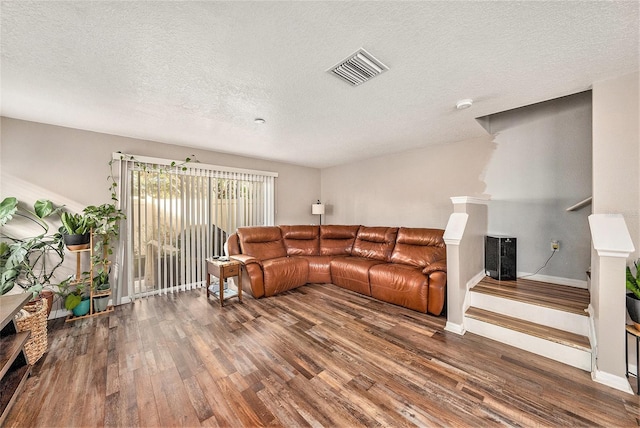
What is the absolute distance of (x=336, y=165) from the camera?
212 inches

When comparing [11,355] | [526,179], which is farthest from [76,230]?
[526,179]

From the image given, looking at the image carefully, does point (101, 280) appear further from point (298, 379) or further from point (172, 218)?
point (298, 379)

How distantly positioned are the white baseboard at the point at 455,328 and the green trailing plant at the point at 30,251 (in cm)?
423

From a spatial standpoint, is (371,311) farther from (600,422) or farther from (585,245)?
(585,245)

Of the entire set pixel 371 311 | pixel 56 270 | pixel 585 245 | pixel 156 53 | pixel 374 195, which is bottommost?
pixel 371 311

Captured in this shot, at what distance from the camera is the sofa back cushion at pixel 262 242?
3865 mm

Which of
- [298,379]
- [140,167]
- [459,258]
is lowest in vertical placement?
[298,379]

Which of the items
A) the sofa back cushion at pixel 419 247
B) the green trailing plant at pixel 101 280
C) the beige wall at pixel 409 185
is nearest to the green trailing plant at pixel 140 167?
the green trailing plant at pixel 101 280

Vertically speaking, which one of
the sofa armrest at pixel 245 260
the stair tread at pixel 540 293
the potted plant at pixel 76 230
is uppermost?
the potted plant at pixel 76 230

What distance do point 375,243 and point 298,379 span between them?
9.23ft

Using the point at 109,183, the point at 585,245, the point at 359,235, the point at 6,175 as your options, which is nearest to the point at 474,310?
the point at 585,245

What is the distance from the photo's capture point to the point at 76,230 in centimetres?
267

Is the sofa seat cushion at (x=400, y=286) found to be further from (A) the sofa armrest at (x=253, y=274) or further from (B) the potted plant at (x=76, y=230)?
(B) the potted plant at (x=76, y=230)

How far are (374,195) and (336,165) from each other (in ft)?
4.19
